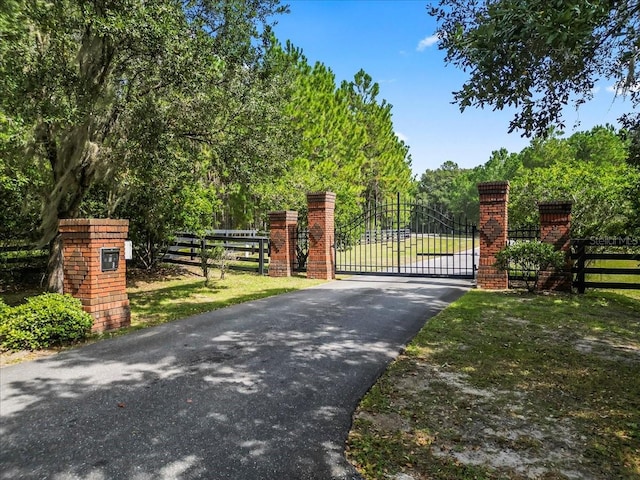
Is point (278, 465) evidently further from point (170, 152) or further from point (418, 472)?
point (170, 152)

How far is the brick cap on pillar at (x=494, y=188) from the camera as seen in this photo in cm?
995

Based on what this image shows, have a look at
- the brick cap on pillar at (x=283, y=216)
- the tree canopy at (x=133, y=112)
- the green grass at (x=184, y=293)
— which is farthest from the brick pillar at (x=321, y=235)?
the tree canopy at (x=133, y=112)

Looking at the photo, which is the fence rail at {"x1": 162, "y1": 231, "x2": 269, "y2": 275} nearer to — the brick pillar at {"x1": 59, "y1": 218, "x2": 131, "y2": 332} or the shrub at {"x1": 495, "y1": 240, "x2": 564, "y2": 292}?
the brick pillar at {"x1": 59, "y1": 218, "x2": 131, "y2": 332}

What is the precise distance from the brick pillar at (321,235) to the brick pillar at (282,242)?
83cm

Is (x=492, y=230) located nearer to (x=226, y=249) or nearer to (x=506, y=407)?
(x=506, y=407)

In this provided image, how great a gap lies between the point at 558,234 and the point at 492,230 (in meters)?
1.39

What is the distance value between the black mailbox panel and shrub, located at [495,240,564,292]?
315 inches

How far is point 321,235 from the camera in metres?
12.3

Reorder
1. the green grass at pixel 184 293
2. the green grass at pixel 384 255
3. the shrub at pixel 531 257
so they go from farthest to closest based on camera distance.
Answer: the green grass at pixel 384 255 < the shrub at pixel 531 257 < the green grass at pixel 184 293

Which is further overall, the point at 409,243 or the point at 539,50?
the point at 409,243

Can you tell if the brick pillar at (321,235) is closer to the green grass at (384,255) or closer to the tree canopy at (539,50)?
the green grass at (384,255)

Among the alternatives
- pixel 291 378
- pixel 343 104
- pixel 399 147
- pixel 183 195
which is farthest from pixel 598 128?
pixel 291 378

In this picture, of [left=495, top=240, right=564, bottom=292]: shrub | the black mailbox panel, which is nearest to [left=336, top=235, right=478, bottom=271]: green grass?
[left=495, top=240, right=564, bottom=292]: shrub

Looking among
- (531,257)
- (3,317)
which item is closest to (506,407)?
(3,317)
